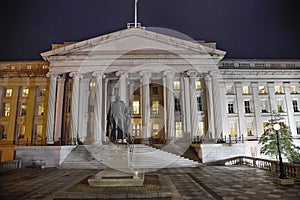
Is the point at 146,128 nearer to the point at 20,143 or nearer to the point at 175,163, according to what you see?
the point at 175,163

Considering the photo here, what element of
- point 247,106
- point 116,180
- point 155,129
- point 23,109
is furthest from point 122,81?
point 116,180

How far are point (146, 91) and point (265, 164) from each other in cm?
1716

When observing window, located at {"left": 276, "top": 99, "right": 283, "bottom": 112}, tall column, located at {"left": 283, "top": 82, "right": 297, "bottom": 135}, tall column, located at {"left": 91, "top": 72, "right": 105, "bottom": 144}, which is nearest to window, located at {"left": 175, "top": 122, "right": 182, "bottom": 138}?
tall column, located at {"left": 91, "top": 72, "right": 105, "bottom": 144}

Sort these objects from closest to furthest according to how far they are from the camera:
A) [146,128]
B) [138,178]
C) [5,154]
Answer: [138,178] < [146,128] < [5,154]

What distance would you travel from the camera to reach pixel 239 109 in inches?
1420

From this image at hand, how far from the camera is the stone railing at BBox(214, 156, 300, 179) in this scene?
13.9 meters

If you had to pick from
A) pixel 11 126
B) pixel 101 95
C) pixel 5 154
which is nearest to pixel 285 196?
pixel 101 95

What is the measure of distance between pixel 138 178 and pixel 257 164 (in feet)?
48.4

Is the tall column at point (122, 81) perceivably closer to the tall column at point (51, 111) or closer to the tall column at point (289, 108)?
the tall column at point (51, 111)

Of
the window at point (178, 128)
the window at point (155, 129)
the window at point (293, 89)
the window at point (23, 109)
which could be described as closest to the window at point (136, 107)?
the window at point (155, 129)

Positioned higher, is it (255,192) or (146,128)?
(146,128)

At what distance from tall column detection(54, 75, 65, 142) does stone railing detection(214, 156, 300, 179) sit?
20.8m

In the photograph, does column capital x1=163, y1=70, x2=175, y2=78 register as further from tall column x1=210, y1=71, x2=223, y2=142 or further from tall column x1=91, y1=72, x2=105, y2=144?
tall column x1=91, y1=72, x2=105, y2=144

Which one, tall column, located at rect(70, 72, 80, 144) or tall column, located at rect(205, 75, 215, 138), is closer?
tall column, located at rect(70, 72, 80, 144)
